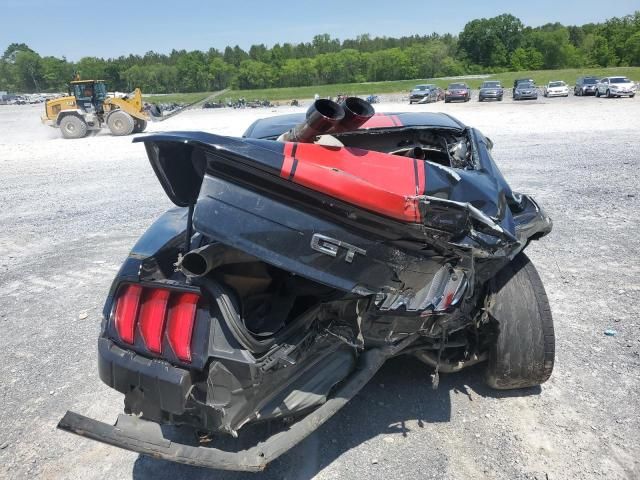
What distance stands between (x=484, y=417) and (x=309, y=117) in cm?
190

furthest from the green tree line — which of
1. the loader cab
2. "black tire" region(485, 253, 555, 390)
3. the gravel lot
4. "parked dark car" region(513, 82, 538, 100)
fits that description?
"black tire" region(485, 253, 555, 390)

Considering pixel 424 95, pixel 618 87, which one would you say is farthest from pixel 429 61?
pixel 618 87

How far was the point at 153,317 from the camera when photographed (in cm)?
213

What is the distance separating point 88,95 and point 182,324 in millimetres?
19563

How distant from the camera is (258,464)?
2033 millimetres

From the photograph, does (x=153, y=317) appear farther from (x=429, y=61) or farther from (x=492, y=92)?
(x=429, y=61)

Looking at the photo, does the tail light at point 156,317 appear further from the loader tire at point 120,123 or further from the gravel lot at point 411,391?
the loader tire at point 120,123

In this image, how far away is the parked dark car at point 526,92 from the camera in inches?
1271

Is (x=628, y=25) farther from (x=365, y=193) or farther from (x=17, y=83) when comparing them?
(x=17, y=83)

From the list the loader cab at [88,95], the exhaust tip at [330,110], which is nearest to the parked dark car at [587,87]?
the loader cab at [88,95]

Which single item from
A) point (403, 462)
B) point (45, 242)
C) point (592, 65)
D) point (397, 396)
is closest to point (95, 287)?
point (45, 242)

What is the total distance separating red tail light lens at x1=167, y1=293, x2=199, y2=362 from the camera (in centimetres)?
204

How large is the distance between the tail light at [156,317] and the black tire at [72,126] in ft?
59.7

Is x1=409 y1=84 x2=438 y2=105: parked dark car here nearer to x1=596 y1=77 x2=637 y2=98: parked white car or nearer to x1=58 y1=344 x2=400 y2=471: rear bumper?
x1=596 y1=77 x2=637 y2=98: parked white car
